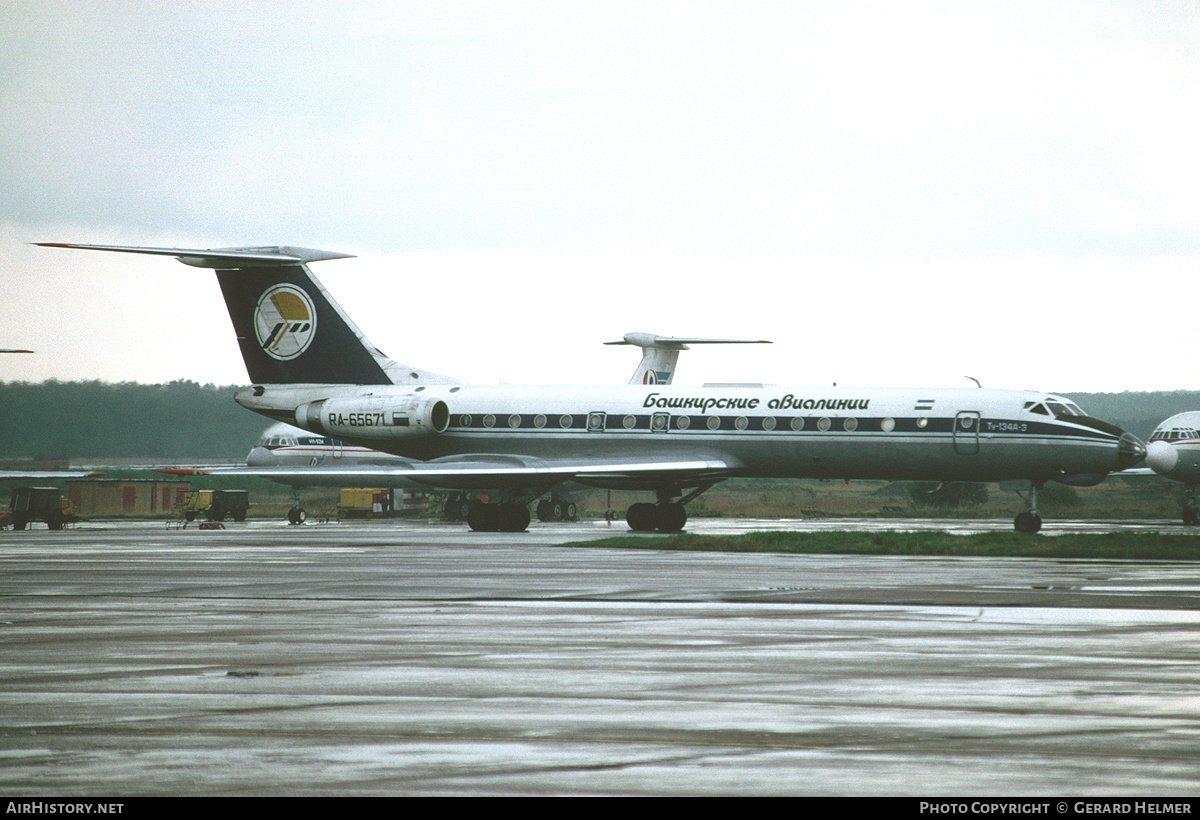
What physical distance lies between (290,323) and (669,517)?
11.5 m

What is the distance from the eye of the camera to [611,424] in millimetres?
35688

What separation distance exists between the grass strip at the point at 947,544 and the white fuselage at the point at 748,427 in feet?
17.6

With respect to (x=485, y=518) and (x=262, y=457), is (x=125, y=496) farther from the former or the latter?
(x=485, y=518)

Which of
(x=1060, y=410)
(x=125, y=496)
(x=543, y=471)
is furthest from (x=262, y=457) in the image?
(x=1060, y=410)

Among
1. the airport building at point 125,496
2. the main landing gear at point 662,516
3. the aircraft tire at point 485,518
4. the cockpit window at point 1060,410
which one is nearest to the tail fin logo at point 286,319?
the aircraft tire at point 485,518

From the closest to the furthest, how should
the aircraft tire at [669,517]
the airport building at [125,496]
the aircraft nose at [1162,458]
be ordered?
the aircraft tire at [669,517] < the aircraft nose at [1162,458] < the airport building at [125,496]

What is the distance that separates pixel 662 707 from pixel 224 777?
2.55 metres

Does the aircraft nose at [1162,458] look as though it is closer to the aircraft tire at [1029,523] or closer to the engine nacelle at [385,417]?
the aircraft tire at [1029,523]

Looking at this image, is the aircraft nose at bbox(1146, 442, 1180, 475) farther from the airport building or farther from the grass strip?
the airport building

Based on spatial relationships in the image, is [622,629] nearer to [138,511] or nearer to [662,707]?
[662,707]

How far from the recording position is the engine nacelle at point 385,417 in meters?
37.1

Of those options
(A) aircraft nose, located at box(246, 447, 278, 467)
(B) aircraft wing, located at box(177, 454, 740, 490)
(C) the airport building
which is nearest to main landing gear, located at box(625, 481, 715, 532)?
(B) aircraft wing, located at box(177, 454, 740, 490)
